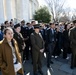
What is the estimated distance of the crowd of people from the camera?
3.87 m

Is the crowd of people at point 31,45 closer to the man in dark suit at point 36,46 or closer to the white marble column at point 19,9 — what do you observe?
the man in dark suit at point 36,46

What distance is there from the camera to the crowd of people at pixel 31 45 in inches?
152

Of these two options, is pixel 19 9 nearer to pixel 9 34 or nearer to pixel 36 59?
pixel 36 59

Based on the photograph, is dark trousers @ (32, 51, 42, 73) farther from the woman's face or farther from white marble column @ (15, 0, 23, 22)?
white marble column @ (15, 0, 23, 22)

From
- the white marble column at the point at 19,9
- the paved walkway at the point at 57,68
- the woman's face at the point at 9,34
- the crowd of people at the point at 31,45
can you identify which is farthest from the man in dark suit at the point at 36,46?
the white marble column at the point at 19,9

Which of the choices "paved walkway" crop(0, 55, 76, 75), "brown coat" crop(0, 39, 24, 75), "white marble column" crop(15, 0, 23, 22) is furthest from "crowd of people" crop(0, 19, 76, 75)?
"white marble column" crop(15, 0, 23, 22)

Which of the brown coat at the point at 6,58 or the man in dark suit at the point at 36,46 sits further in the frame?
the man in dark suit at the point at 36,46

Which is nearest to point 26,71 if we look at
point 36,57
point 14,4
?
point 36,57

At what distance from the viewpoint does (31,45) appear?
624 centimetres

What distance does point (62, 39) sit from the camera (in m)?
8.47

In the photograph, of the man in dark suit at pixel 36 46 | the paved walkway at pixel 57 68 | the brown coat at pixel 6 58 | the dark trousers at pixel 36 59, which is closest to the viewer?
the brown coat at pixel 6 58

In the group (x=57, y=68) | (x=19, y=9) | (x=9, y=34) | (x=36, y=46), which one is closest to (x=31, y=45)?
(x=36, y=46)

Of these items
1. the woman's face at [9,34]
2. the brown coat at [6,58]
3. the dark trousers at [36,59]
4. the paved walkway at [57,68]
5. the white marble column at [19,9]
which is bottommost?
the paved walkway at [57,68]

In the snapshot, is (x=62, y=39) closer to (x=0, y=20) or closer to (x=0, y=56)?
(x=0, y=56)
